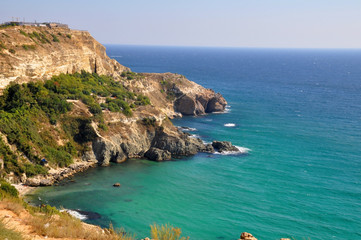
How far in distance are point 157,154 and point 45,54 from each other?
3191 cm

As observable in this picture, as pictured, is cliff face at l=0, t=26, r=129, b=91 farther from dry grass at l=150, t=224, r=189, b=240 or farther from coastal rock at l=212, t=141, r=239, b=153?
dry grass at l=150, t=224, r=189, b=240

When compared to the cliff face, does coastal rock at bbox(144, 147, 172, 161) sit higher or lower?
lower

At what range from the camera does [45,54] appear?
243ft

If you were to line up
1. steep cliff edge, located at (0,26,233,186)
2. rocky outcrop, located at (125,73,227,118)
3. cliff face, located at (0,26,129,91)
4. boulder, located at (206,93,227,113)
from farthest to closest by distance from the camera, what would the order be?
boulder, located at (206,93,227,113) < rocky outcrop, located at (125,73,227,118) < cliff face, located at (0,26,129,91) < steep cliff edge, located at (0,26,233,186)

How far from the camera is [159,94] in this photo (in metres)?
106

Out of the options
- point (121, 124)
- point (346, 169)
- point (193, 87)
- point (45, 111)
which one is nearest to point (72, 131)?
point (45, 111)

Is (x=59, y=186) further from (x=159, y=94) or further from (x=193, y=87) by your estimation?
(x=193, y=87)

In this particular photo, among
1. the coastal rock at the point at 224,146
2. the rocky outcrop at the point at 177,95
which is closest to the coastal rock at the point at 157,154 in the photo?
the coastal rock at the point at 224,146

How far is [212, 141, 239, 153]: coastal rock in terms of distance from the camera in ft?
239

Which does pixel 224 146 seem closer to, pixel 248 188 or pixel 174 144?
pixel 174 144

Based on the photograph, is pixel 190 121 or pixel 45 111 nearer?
pixel 45 111

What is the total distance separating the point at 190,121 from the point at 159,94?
13.8m

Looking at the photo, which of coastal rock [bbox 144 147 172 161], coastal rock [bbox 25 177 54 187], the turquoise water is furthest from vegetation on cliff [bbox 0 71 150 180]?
coastal rock [bbox 144 147 172 161]

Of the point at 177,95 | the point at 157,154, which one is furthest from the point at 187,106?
the point at 157,154
